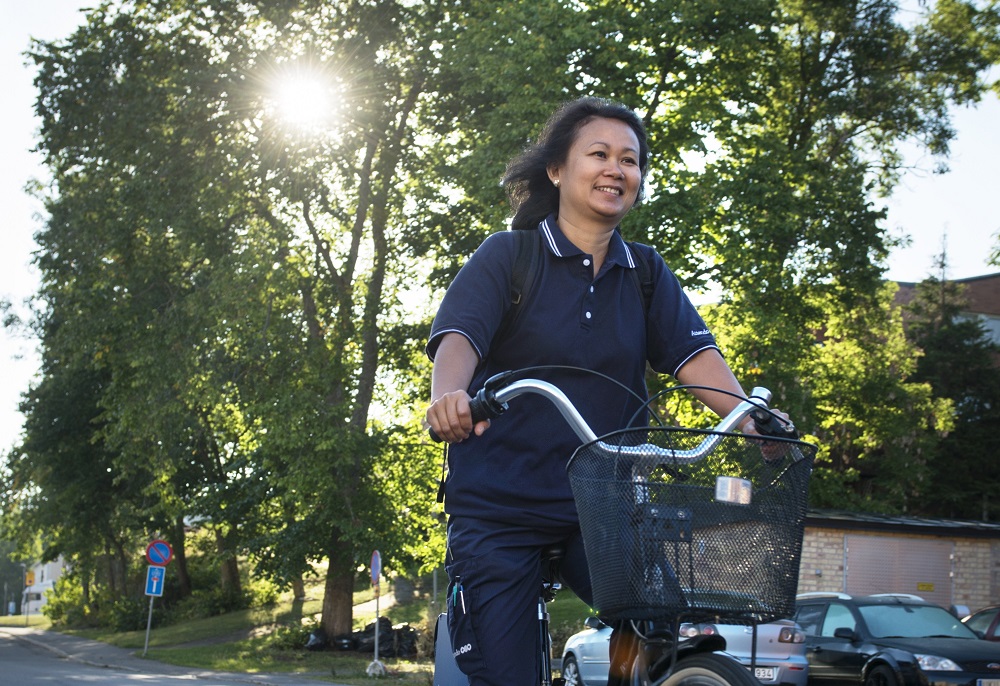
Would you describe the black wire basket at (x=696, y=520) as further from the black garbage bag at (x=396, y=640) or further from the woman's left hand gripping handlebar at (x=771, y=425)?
the black garbage bag at (x=396, y=640)

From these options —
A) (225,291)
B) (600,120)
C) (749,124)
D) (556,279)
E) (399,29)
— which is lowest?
(556,279)

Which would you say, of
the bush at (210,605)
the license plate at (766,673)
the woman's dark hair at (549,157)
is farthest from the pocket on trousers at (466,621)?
the bush at (210,605)

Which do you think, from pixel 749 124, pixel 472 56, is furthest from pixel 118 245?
pixel 749 124

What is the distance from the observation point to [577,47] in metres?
24.1

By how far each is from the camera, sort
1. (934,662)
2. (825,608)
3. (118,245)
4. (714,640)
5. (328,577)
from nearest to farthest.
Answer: (714,640) → (934,662) → (825,608) → (118,245) → (328,577)

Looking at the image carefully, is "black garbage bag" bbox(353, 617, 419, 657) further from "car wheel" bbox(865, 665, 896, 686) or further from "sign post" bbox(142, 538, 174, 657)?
"car wheel" bbox(865, 665, 896, 686)

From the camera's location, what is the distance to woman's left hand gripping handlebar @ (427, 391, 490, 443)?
9.53ft

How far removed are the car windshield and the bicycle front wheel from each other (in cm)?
1416

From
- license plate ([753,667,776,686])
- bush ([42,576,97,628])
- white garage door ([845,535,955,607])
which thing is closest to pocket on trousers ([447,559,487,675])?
license plate ([753,667,776,686])

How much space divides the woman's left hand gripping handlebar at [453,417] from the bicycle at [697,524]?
29 centimetres

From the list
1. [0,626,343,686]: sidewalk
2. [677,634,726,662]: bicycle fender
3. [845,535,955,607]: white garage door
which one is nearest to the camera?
[677,634,726,662]: bicycle fender

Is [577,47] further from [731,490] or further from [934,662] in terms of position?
[731,490]

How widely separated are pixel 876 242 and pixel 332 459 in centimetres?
1206

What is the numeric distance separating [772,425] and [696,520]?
0.31 metres
